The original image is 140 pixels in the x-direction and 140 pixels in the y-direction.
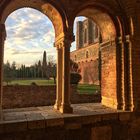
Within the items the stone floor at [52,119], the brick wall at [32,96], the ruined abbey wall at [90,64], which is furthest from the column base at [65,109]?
the ruined abbey wall at [90,64]

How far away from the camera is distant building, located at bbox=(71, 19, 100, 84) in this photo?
113ft

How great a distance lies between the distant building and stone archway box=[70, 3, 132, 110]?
2181 cm

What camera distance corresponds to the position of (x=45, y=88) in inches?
570

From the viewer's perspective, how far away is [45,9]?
611 centimetres

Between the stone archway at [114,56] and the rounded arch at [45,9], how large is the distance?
50 centimetres

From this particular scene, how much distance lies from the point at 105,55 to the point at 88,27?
122 feet

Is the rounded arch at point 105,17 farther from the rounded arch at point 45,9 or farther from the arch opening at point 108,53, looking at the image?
the rounded arch at point 45,9

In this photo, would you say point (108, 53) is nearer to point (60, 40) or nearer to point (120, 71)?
point (120, 71)

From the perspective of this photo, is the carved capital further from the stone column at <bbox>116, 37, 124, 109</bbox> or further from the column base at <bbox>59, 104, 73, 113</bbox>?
the column base at <bbox>59, 104, 73, 113</bbox>

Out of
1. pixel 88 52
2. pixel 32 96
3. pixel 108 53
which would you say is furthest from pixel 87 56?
pixel 108 53

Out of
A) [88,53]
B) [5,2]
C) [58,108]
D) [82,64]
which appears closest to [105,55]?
[58,108]

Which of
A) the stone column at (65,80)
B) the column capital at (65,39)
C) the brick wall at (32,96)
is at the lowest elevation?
the brick wall at (32,96)

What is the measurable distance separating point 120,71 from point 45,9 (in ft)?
9.10

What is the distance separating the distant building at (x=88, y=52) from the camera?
113 ft
